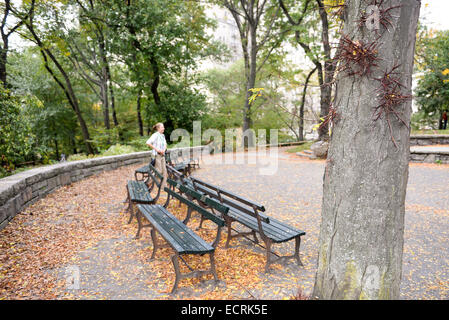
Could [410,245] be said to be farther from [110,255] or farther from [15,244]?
[15,244]

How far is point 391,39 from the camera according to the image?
1.96 meters

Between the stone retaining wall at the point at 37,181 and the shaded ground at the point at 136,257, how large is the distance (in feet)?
0.61

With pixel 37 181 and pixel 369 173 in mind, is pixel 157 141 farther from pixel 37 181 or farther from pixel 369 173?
pixel 369 173

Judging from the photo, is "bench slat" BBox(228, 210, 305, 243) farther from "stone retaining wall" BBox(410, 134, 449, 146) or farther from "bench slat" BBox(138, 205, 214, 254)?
"stone retaining wall" BBox(410, 134, 449, 146)

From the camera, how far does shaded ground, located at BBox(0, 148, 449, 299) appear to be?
2854 mm

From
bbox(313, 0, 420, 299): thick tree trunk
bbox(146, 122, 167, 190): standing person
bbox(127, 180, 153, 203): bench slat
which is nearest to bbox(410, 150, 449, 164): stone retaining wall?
bbox(146, 122, 167, 190): standing person

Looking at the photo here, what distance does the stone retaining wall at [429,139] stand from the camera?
544 inches

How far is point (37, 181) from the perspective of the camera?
5.64m

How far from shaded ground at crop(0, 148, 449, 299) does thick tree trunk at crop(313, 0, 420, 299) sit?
885mm

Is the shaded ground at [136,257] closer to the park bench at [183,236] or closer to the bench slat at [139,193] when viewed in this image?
the park bench at [183,236]

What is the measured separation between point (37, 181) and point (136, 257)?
11.6 feet
